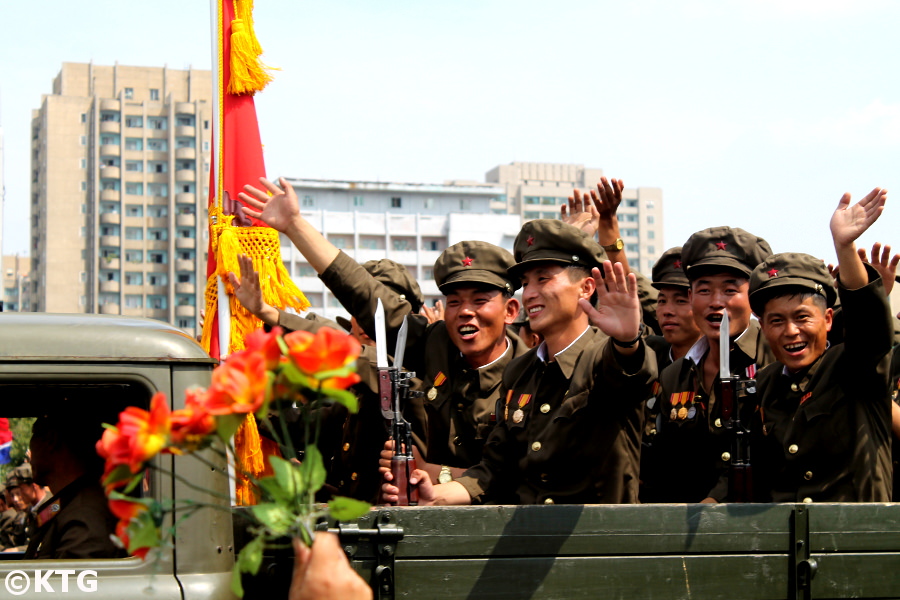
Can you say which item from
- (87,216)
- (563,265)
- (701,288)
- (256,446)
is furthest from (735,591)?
(87,216)

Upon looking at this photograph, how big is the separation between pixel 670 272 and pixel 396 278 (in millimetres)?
1505

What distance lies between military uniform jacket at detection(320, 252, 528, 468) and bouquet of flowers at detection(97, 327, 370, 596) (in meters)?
2.74

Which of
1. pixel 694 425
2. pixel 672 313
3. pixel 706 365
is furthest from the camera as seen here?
pixel 672 313

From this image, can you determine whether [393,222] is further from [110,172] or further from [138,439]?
[138,439]

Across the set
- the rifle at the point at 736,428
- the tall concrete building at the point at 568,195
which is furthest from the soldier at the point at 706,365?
the tall concrete building at the point at 568,195

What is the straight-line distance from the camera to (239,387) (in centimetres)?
210

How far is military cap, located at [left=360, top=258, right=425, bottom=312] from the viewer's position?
231 inches

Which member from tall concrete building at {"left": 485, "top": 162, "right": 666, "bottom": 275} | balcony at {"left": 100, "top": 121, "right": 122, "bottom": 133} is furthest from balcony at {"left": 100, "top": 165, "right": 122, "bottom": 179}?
tall concrete building at {"left": 485, "top": 162, "right": 666, "bottom": 275}

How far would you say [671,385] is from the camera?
507 cm

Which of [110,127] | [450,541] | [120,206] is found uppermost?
[110,127]

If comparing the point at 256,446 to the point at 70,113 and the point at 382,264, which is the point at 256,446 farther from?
the point at 70,113

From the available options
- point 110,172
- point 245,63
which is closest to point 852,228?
point 245,63

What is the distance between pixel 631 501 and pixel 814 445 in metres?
0.71

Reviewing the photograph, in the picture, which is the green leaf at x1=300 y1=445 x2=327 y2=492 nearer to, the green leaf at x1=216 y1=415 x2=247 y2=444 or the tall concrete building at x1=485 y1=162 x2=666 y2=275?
the green leaf at x1=216 y1=415 x2=247 y2=444
